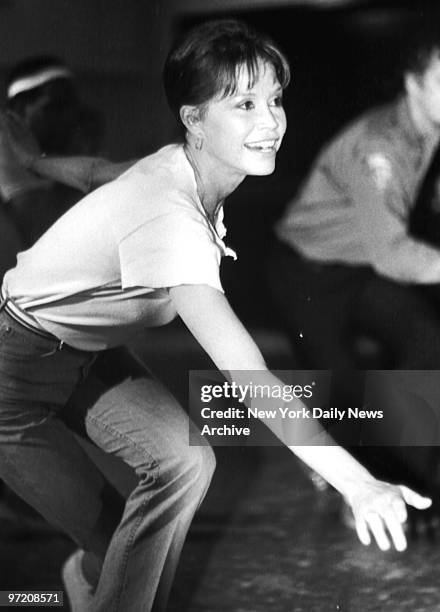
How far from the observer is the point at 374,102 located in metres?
2.29

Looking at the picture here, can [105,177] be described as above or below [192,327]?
above

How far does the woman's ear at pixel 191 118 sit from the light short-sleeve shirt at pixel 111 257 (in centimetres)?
6

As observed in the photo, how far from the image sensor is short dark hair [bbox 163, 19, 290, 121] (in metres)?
2.13

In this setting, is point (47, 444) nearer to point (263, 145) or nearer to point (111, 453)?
point (111, 453)

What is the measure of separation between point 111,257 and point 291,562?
36.0 inches

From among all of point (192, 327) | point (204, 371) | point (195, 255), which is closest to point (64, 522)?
point (204, 371)

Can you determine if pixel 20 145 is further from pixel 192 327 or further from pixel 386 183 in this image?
pixel 386 183

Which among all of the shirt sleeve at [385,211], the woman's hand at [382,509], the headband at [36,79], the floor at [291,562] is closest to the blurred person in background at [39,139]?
the headband at [36,79]

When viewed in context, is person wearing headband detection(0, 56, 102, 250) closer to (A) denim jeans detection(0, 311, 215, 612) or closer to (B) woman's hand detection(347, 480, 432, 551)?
(A) denim jeans detection(0, 311, 215, 612)

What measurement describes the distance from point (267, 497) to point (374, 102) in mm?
1000

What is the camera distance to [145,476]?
2273 mm

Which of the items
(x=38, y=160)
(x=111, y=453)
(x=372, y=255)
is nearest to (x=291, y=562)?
(x=111, y=453)

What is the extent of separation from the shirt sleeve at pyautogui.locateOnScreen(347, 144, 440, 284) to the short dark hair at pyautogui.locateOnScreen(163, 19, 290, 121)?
0.94ft

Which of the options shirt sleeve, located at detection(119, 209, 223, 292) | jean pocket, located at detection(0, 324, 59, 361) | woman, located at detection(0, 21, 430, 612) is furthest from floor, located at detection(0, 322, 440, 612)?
shirt sleeve, located at detection(119, 209, 223, 292)
